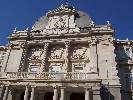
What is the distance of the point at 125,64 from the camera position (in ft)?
103

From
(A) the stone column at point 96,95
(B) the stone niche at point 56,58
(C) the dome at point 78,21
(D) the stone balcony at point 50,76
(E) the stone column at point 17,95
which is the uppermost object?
(C) the dome at point 78,21

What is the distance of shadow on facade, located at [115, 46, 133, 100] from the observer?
29.1m

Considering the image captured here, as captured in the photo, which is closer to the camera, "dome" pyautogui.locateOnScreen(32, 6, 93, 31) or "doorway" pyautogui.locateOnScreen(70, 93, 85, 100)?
"doorway" pyautogui.locateOnScreen(70, 93, 85, 100)

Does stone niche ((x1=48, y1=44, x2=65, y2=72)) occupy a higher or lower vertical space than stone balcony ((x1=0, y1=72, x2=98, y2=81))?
higher

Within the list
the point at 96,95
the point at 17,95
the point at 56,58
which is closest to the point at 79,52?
the point at 56,58

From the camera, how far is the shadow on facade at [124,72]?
1147 inches

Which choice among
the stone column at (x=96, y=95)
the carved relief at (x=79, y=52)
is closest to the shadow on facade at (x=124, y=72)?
the carved relief at (x=79, y=52)

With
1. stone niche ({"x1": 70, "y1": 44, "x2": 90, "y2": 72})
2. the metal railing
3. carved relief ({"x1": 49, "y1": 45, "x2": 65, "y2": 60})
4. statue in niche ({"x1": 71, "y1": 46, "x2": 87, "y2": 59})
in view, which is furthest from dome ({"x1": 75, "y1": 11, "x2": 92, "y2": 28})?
the metal railing

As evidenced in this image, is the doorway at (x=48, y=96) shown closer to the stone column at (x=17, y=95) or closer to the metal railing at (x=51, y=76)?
the metal railing at (x=51, y=76)

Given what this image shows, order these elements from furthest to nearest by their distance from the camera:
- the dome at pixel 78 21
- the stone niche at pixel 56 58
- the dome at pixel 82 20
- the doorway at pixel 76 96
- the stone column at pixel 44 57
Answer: the dome at pixel 78 21 → the dome at pixel 82 20 → the stone niche at pixel 56 58 → the stone column at pixel 44 57 → the doorway at pixel 76 96

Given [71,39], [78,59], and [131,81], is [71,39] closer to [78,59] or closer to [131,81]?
[78,59]

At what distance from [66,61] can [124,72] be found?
23.9 ft

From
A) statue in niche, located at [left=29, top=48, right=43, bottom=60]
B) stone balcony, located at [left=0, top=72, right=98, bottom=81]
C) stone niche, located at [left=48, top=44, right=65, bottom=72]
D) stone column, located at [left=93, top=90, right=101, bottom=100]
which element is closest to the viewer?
stone column, located at [left=93, top=90, right=101, bottom=100]

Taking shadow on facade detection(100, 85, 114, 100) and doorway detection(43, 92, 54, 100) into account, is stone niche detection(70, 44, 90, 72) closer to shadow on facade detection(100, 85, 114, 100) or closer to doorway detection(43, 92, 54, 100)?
shadow on facade detection(100, 85, 114, 100)
